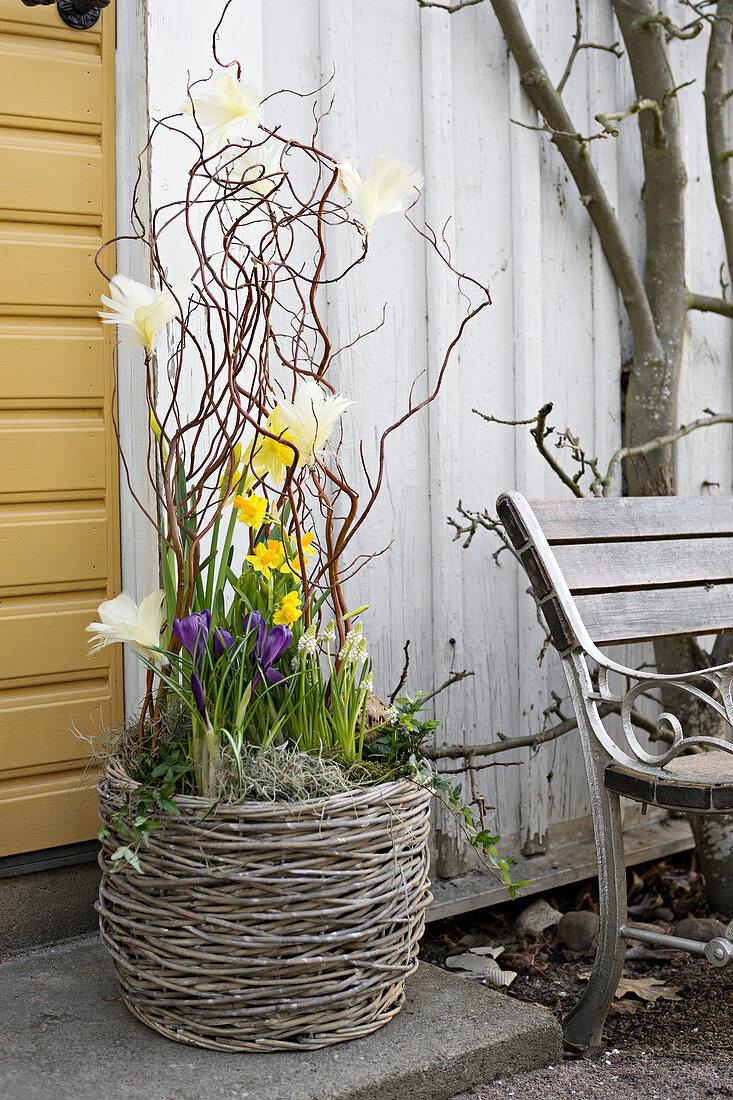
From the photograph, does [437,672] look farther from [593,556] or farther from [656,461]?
[656,461]

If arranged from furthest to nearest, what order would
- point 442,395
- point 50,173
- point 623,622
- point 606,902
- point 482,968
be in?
1. point 442,395
2. point 482,968
3. point 623,622
4. point 50,173
5. point 606,902

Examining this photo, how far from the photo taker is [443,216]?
2.46 meters

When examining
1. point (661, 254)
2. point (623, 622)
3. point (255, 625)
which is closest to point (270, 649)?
point (255, 625)

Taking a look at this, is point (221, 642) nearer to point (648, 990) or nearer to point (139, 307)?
point (139, 307)

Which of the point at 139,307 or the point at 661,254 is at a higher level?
the point at 661,254

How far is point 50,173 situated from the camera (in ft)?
6.70

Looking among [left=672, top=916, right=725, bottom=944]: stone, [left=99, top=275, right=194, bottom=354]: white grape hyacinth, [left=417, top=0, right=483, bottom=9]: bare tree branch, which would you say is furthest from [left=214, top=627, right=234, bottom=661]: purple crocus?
[left=417, top=0, right=483, bottom=9]: bare tree branch

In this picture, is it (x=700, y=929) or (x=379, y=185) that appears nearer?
(x=379, y=185)

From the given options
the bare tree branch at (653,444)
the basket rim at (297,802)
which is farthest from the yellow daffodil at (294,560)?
the bare tree branch at (653,444)

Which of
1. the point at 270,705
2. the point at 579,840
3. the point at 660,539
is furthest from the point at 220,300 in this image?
the point at 579,840

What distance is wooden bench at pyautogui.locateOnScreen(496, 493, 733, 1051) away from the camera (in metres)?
1.80

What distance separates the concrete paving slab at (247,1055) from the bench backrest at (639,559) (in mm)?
730

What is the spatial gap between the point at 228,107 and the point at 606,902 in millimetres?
1518

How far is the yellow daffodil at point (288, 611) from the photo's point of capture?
1.62 meters
